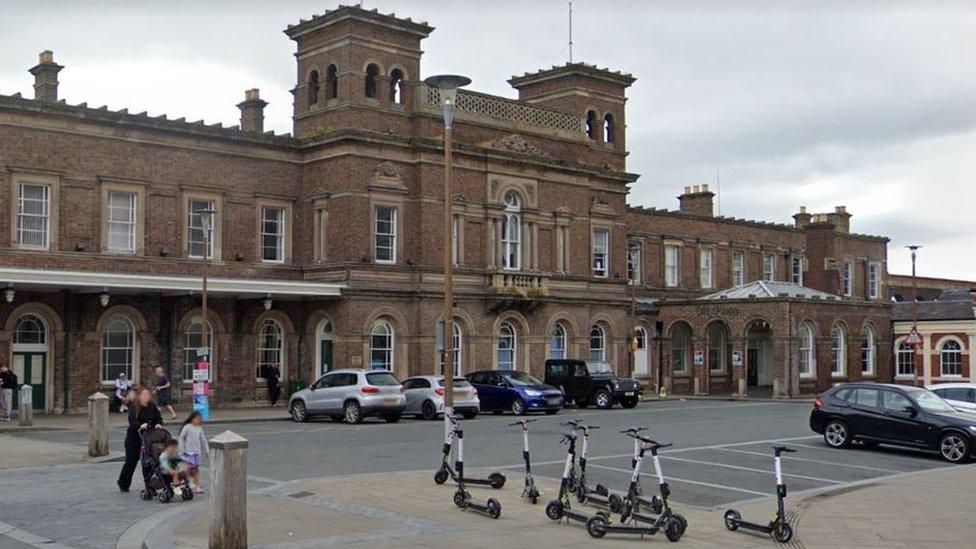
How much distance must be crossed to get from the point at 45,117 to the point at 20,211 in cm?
292

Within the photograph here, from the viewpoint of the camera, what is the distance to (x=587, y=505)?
1530cm

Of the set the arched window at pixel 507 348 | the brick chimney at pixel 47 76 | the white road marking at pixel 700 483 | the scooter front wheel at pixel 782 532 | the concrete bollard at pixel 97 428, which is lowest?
the white road marking at pixel 700 483

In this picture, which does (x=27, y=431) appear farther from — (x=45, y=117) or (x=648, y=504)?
(x=648, y=504)

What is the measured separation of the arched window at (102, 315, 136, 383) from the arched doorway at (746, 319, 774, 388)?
1286 inches

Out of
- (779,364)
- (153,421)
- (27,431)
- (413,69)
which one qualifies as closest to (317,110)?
(413,69)

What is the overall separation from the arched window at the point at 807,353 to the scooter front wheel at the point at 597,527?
133 ft

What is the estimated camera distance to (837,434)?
25156 millimetres

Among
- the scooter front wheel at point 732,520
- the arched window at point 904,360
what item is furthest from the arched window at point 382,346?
the arched window at point 904,360

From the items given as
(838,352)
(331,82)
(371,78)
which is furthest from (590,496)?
(838,352)

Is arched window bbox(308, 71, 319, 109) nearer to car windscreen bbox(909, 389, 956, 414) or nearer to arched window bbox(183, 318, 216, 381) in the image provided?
arched window bbox(183, 318, 216, 381)

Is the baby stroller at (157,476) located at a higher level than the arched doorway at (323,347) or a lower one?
lower

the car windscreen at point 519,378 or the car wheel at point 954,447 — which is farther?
the car windscreen at point 519,378

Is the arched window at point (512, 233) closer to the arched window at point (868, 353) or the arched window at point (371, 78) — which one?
the arched window at point (371, 78)

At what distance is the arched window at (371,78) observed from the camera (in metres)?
41.2
